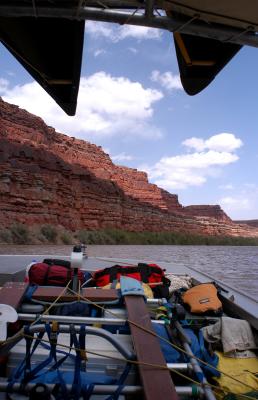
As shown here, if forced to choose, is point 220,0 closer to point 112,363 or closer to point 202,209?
point 112,363

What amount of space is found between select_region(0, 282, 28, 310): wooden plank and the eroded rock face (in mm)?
29650

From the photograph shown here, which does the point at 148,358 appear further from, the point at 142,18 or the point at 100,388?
the point at 142,18

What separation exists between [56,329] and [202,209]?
9119cm

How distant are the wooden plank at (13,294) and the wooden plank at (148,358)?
670 mm

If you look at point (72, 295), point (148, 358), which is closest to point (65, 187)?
point (72, 295)

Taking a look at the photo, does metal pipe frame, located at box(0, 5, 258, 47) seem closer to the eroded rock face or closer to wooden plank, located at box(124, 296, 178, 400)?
wooden plank, located at box(124, 296, 178, 400)

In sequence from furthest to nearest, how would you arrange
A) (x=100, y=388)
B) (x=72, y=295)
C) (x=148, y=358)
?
(x=72, y=295) < (x=148, y=358) < (x=100, y=388)

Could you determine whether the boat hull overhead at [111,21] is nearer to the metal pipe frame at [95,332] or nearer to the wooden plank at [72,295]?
the wooden plank at [72,295]

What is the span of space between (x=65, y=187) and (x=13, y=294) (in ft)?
121

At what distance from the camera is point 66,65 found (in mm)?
2633

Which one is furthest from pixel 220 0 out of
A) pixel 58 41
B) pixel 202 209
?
pixel 202 209

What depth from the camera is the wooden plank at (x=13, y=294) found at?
91.9 inches

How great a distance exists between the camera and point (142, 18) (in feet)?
6.70

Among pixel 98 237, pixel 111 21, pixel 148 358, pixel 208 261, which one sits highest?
pixel 111 21
